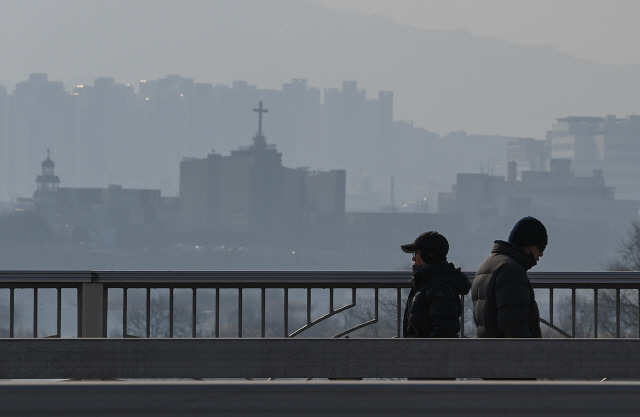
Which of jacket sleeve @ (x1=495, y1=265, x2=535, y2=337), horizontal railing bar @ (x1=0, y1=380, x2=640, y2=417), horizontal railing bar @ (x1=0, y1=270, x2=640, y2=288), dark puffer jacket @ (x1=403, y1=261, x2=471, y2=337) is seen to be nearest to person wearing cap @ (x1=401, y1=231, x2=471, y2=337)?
dark puffer jacket @ (x1=403, y1=261, x2=471, y2=337)

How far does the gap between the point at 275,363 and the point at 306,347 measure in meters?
0.16

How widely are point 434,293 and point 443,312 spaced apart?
0.33 feet

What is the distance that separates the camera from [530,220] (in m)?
5.78

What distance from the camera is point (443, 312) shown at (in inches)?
226

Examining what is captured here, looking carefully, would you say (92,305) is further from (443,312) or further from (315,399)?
(315,399)

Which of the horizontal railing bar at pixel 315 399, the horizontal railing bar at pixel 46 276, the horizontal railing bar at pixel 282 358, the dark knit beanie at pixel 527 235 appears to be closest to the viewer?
the horizontal railing bar at pixel 315 399

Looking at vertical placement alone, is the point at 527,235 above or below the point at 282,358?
above

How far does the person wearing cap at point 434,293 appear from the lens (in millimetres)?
5746

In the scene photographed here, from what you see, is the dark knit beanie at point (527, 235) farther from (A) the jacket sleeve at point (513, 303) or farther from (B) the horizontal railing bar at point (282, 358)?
(B) the horizontal railing bar at point (282, 358)

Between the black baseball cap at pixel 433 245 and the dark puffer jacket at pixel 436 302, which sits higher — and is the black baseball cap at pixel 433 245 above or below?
above

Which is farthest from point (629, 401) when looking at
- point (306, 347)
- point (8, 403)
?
point (8, 403)

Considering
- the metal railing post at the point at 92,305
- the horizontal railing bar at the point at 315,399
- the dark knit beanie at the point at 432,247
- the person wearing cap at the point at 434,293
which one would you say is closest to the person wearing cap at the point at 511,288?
the person wearing cap at the point at 434,293

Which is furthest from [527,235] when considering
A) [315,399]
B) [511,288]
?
[315,399]

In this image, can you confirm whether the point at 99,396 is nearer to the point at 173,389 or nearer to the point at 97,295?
the point at 173,389
